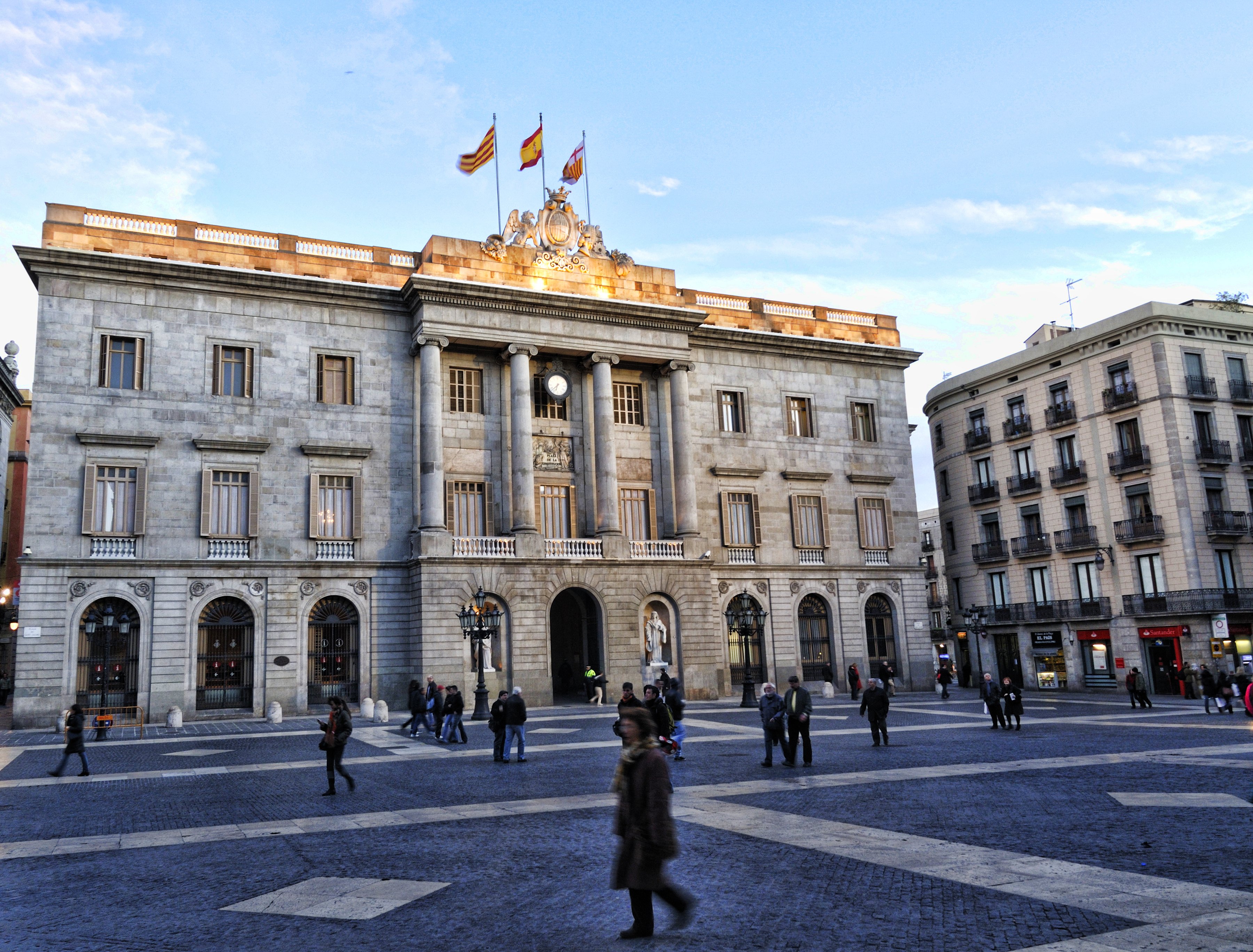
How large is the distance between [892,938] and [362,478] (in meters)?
32.1

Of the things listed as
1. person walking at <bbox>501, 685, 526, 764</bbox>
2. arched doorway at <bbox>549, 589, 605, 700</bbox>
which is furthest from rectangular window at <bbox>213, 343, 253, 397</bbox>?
person walking at <bbox>501, 685, 526, 764</bbox>

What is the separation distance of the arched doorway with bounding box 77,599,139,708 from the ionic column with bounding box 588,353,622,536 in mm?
17008

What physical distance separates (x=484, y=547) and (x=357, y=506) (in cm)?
496

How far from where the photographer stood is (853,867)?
31.0ft

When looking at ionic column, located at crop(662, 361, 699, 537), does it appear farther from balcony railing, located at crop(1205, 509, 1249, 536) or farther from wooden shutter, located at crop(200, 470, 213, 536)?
balcony railing, located at crop(1205, 509, 1249, 536)

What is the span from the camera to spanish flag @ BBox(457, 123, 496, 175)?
39.5 m

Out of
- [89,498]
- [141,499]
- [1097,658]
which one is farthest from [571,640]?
[1097,658]

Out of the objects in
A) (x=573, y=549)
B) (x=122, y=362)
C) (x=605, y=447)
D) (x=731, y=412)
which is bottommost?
(x=573, y=549)

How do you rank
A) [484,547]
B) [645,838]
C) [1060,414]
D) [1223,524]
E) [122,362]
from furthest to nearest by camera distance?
[1060,414]
[1223,524]
[484,547]
[122,362]
[645,838]

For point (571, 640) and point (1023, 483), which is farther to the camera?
point (1023, 483)

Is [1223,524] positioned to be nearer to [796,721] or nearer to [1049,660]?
[1049,660]

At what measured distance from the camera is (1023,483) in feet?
164

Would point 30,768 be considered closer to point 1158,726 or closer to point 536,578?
point 536,578

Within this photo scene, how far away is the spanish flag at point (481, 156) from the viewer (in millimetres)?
39500
